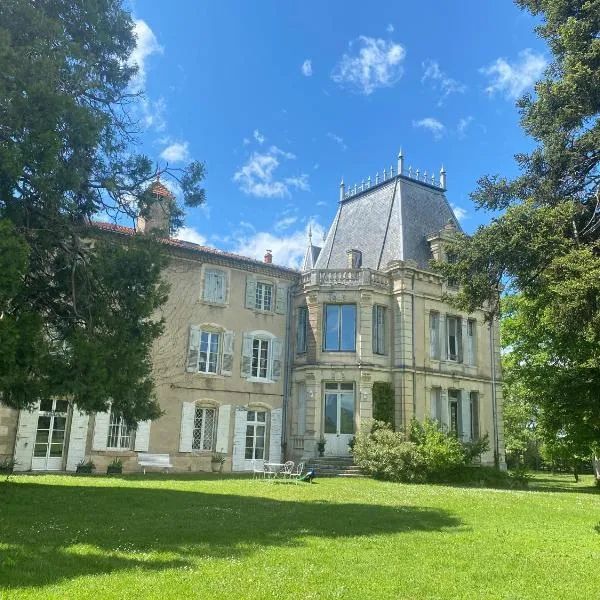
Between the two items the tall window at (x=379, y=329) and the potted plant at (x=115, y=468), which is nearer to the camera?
the potted plant at (x=115, y=468)

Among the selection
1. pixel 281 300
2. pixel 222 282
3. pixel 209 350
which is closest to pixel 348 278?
pixel 281 300

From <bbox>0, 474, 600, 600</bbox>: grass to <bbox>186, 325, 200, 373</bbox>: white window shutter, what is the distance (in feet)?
Result: 31.3

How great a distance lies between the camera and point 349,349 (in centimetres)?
2295

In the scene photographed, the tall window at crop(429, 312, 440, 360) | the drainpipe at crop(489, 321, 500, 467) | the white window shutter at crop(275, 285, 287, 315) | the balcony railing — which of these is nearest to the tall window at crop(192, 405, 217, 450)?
the white window shutter at crop(275, 285, 287, 315)

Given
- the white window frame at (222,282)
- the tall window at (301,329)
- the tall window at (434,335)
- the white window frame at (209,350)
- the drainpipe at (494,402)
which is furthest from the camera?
the drainpipe at (494,402)

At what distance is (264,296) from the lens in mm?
24391

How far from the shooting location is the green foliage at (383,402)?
22.3 m

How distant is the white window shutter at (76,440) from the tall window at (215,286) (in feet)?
21.2

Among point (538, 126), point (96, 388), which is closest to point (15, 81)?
point (96, 388)

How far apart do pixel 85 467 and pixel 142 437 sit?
89.6 inches

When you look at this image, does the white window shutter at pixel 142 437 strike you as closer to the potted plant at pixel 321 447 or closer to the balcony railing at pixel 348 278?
the potted plant at pixel 321 447

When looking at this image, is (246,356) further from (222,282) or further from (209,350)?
(222,282)

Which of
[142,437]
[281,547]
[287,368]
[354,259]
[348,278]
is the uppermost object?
[354,259]

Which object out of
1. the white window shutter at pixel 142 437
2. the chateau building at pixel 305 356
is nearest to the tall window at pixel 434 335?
the chateau building at pixel 305 356
